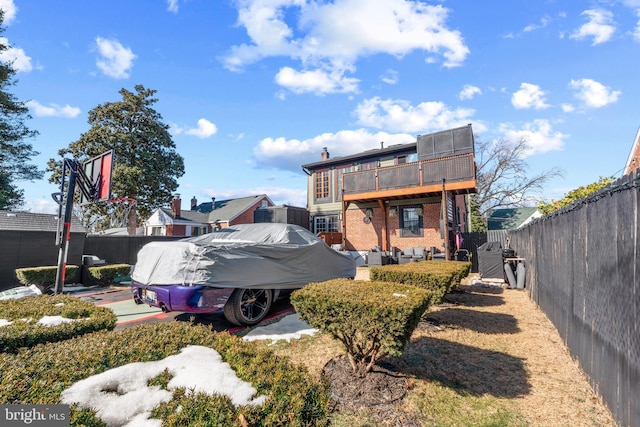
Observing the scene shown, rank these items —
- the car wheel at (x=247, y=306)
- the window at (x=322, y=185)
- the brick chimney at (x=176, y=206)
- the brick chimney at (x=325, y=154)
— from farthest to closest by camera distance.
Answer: the brick chimney at (x=176, y=206)
the brick chimney at (x=325, y=154)
the window at (x=322, y=185)
the car wheel at (x=247, y=306)

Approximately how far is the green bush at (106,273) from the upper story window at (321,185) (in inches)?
465

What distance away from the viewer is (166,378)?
5.21ft

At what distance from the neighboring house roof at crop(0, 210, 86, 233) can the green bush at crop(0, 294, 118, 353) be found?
27.7ft

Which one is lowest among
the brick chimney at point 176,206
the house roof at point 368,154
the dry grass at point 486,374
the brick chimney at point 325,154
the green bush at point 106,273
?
the dry grass at point 486,374

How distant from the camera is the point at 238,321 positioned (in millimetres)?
4645

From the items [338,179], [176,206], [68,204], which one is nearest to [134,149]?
[176,206]

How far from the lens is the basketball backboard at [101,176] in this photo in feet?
23.7

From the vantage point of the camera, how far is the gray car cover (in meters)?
4.19

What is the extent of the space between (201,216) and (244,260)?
1087 inches

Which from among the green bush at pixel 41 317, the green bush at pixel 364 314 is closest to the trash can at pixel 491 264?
the green bush at pixel 364 314

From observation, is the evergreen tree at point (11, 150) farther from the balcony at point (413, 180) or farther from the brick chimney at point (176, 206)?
the balcony at point (413, 180)

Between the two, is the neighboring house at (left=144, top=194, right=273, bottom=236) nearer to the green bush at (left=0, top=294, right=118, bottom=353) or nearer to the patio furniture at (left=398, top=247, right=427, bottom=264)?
the patio furniture at (left=398, top=247, right=427, bottom=264)

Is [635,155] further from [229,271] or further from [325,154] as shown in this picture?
[229,271]

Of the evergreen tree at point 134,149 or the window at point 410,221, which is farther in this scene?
the evergreen tree at point 134,149
